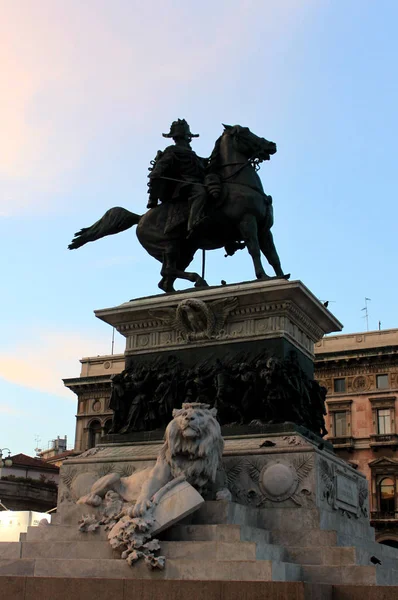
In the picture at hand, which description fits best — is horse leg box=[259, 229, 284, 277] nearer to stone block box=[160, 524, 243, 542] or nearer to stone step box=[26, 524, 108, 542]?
stone block box=[160, 524, 243, 542]

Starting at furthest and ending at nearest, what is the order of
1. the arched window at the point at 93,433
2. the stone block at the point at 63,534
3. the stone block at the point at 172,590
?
the arched window at the point at 93,433 → the stone block at the point at 63,534 → the stone block at the point at 172,590

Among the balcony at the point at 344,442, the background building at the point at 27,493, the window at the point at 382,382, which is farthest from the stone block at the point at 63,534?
the background building at the point at 27,493

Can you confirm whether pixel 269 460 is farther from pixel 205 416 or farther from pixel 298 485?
pixel 205 416

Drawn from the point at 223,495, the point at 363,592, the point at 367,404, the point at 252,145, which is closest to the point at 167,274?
the point at 252,145

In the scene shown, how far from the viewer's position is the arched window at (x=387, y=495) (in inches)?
1881

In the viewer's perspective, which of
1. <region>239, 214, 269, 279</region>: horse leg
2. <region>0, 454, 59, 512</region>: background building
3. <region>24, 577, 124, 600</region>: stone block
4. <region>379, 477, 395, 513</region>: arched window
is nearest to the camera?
<region>24, 577, 124, 600</region>: stone block

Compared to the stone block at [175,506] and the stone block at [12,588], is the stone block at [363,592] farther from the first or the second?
the stone block at [12,588]

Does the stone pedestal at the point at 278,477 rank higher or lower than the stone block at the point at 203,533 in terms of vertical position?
higher

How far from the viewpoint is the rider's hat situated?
15.9 meters

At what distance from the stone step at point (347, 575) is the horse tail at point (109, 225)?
807 centimetres

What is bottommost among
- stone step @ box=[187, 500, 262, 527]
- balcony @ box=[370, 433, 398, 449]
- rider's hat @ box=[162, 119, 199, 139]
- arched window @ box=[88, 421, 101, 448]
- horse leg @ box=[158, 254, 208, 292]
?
stone step @ box=[187, 500, 262, 527]

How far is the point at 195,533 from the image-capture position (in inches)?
397

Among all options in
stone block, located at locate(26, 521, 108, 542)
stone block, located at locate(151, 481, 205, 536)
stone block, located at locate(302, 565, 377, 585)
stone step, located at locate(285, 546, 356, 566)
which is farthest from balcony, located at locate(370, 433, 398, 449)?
stone block, located at locate(151, 481, 205, 536)

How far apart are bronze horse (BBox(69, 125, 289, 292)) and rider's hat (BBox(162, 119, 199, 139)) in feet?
2.42
